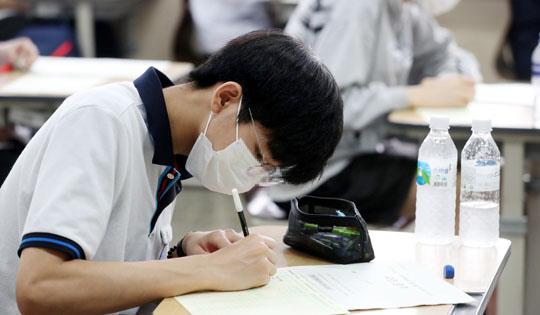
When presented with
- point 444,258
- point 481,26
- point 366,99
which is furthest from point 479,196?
point 481,26

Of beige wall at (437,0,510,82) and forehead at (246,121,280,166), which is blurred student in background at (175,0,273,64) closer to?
beige wall at (437,0,510,82)

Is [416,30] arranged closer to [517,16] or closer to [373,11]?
[373,11]

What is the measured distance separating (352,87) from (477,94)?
0.58 m

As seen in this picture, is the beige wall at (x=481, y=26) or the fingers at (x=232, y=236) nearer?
the fingers at (x=232, y=236)

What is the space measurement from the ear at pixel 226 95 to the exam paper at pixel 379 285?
0.32 metres

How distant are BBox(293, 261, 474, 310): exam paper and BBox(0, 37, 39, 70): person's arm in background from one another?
2.21 meters

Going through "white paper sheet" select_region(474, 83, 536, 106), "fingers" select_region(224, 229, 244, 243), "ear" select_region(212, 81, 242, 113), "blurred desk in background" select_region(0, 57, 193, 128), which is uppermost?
"ear" select_region(212, 81, 242, 113)

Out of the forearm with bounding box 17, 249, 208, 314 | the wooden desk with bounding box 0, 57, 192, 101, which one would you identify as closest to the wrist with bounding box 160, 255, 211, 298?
the forearm with bounding box 17, 249, 208, 314

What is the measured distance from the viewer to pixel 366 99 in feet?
9.70

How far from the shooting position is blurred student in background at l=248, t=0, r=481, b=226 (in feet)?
9.66

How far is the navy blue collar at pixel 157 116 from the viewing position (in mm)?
1620

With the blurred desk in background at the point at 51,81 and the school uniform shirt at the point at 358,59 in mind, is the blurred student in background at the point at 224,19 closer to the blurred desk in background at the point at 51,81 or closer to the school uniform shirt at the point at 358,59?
the blurred desk in background at the point at 51,81

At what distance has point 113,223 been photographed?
159cm

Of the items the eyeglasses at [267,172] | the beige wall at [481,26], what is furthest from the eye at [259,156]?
the beige wall at [481,26]
